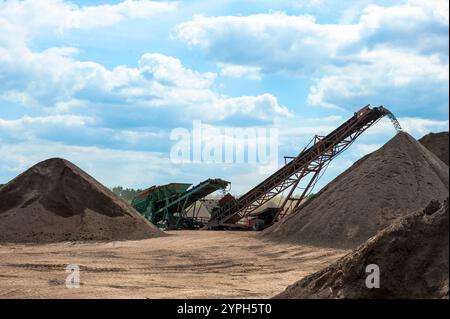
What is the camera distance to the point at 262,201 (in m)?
31.4

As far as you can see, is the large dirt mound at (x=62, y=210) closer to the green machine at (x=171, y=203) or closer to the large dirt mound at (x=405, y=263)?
the green machine at (x=171, y=203)

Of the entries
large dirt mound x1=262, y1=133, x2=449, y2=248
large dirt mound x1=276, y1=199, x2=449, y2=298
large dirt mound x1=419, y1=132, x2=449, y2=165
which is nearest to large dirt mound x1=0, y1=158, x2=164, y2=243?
large dirt mound x1=262, y1=133, x2=449, y2=248

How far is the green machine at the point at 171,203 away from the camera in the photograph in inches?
1331

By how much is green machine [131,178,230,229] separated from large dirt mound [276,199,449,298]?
25270 millimetres

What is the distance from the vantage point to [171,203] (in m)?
34.3

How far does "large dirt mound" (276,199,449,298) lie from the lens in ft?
22.8

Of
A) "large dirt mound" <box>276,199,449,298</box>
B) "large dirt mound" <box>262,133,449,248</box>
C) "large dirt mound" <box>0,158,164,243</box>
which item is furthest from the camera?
"large dirt mound" <box>0,158,164,243</box>

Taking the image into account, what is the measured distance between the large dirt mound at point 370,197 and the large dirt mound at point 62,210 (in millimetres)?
7077

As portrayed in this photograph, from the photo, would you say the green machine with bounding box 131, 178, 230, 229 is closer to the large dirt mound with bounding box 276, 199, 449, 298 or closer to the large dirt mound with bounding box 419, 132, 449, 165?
the large dirt mound with bounding box 419, 132, 449, 165

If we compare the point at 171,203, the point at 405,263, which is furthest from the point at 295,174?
the point at 405,263

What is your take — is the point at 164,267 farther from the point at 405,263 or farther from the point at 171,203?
the point at 171,203

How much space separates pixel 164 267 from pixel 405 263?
32.0 ft

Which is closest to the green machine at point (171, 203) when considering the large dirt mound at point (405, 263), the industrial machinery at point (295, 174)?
the industrial machinery at point (295, 174)
